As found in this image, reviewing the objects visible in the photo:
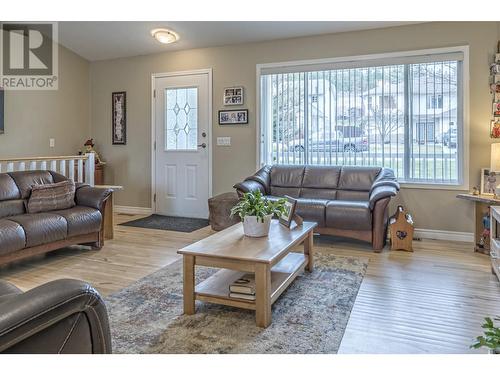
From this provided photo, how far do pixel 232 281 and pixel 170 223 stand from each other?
9.34 feet

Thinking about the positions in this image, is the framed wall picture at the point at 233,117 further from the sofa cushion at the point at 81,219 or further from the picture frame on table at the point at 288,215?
the picture frame on table at the point at 288,215

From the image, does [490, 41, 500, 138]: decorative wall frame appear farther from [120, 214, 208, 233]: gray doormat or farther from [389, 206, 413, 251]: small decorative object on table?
[120, 214, 208, 233]: gray doormat

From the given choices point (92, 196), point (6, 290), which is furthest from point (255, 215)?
point (92, 196)

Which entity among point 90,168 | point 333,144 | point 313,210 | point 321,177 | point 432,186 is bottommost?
point 313,210

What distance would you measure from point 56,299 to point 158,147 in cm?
498

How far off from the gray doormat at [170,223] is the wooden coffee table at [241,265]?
2.28m

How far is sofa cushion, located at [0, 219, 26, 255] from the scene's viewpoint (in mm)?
2916

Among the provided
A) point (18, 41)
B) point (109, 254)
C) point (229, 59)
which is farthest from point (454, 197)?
point (18, 41)

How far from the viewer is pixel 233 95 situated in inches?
210

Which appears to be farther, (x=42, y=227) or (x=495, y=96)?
(x=495, y=96)

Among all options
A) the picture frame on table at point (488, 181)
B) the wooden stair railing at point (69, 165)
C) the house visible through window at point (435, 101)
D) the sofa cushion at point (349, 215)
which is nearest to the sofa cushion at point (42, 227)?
the wooden stair railing at point (69, 165)

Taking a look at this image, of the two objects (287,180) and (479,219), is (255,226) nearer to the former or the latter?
(287,180)

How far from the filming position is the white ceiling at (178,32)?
15.3 feet

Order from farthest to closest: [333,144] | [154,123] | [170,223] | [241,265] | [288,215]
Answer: [154,123] < [170,223] < [333,144] < [288,215] < [241,265]
